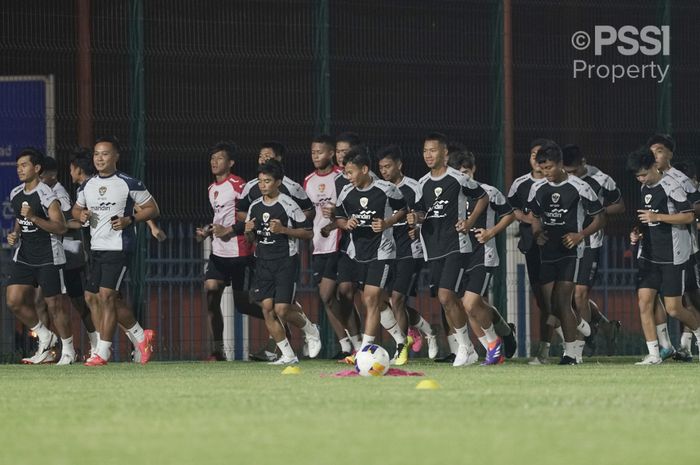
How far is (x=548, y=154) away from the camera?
15.4 metres

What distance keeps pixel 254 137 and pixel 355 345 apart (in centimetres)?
266

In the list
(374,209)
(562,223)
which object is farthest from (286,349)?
(562,223)

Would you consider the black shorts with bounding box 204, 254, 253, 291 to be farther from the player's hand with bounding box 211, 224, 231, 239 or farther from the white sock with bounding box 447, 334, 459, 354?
the white sock with bounding box 447, 334, 459, 354

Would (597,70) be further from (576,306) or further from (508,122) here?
(576,306)

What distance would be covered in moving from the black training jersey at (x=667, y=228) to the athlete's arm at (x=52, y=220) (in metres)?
5.27

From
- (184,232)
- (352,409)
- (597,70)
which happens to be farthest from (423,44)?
(352,409)

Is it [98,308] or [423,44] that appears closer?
[98,308]

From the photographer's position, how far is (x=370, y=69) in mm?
18594

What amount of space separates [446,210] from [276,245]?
5.46 feet

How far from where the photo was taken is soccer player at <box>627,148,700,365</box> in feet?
50.4

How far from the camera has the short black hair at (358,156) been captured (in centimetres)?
1548

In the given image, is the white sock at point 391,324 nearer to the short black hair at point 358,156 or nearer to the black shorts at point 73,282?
the short black hair at point 358,156

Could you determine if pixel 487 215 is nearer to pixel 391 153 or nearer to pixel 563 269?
pixel 563 269

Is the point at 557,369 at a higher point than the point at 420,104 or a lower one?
lower
